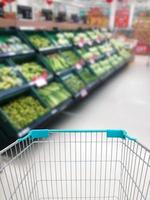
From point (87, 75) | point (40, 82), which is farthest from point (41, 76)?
point (87, 75)

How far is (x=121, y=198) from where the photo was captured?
180 cm

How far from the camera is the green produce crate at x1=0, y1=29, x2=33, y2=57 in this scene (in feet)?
9.68

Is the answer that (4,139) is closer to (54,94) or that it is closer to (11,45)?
(54,94)

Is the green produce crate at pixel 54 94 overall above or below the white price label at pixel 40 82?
below

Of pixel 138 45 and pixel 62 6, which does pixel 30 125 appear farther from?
pixel 138 45

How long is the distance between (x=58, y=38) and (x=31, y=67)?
134cm

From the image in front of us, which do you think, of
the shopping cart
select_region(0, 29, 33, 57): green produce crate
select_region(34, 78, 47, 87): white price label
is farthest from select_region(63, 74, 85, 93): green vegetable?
the shopping cart

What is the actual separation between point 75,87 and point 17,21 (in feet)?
4.85

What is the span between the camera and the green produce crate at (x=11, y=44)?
2.95m

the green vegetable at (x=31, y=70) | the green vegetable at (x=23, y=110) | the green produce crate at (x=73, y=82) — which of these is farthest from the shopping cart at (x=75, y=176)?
the green produce crate at (x=73, y=82)

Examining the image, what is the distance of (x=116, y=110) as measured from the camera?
4.05 m

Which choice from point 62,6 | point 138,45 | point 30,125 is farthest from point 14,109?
point 138,45

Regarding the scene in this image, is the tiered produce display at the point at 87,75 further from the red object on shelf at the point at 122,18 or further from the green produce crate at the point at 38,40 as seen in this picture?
the red object on shelf at the point at 122,18

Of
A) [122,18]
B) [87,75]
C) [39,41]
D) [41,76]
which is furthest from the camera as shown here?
[122,18]
